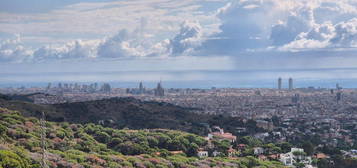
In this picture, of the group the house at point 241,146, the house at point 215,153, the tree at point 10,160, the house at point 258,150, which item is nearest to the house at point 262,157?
the house at point 258,150

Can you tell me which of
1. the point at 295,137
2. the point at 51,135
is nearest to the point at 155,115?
the point at 295,137

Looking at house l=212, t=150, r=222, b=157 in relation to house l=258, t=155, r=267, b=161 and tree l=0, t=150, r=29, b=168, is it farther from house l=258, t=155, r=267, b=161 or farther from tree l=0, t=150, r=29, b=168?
tree l=0, t=150, r=29, b=168

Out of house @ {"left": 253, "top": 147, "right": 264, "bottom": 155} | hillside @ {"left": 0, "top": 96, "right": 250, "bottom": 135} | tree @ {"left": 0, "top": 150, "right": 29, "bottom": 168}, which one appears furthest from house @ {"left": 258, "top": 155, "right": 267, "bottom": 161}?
tree @ {"left": 0, "top": 150, "right": 29, "bottom": 168}

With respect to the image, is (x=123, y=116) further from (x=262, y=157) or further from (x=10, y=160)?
(x=10, y=160)

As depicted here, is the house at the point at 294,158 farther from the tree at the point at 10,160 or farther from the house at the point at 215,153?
the tree at the point at 10,160

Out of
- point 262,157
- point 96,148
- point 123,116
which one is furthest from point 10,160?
point 123,116

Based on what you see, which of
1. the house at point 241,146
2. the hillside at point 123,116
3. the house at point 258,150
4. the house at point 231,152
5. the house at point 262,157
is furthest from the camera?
the hillside at point 123,116

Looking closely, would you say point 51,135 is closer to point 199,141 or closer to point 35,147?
point 35,147

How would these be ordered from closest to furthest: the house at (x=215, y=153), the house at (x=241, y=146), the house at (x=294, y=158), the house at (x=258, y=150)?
the house at (x=294, y=158), the house at (x=215, y=153), the house at (x=258, y=150), the house at (x=241, y=146)
